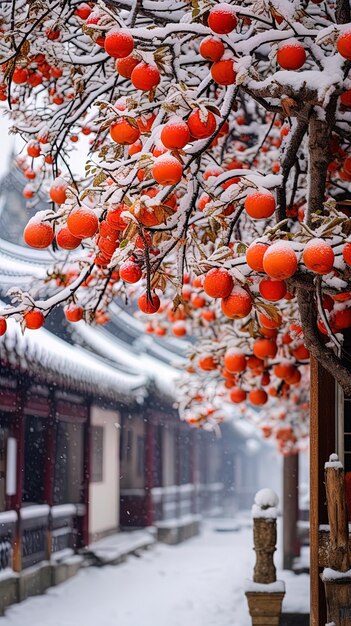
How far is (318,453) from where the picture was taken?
210 inches

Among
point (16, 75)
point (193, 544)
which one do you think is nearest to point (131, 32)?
point (16, 75)

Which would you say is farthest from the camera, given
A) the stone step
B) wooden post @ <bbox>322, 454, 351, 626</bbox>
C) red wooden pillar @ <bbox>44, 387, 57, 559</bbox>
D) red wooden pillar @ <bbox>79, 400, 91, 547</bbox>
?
red wooden pillar @ <bbox>79, 400, 91, 547</bbox>

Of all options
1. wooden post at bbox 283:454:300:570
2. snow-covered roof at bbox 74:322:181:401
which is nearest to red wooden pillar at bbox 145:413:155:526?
snow-covered roof at bbox 74:322:181:401

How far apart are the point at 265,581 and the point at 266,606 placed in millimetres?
217

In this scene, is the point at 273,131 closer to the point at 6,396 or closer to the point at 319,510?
the point at 319,510

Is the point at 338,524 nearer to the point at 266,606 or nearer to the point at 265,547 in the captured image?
the point at 265,547

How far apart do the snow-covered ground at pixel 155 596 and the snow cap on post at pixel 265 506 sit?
1.93m

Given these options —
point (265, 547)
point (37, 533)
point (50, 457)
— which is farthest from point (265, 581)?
point (50, 457)

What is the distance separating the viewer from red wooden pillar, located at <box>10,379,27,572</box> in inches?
458

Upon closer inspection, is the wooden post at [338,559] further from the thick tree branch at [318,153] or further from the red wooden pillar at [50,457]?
the red wooden pillar at [50,457]

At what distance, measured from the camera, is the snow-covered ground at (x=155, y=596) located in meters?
10.9

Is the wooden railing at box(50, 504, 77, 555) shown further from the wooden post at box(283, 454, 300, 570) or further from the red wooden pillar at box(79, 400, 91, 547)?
the wooden post at box(283, 454, 300, 570)

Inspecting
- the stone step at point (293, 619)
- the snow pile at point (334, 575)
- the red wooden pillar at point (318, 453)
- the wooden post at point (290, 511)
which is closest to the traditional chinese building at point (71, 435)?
the stone step at point (293, 619)

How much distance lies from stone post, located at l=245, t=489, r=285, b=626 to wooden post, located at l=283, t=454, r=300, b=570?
17.8ft
